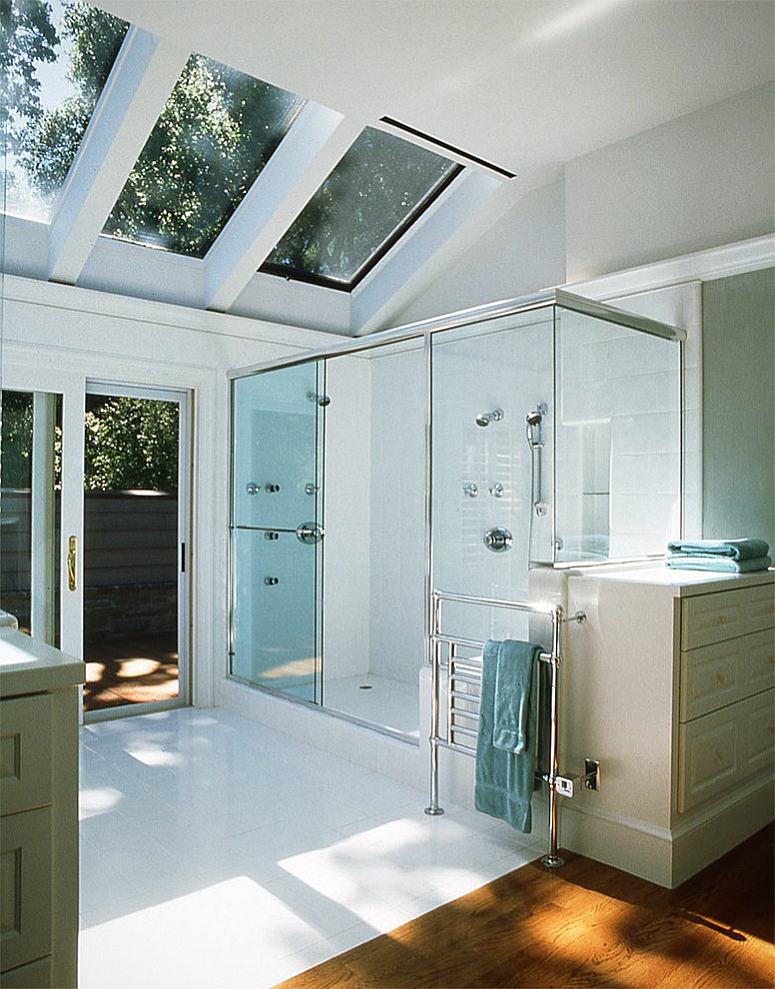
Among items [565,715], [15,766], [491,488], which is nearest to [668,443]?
[491,488]

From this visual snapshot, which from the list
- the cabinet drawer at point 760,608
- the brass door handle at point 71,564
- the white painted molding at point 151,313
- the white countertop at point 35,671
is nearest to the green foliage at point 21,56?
the white painted molding at point 151,313

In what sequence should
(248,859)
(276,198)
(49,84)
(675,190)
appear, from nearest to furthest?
(248,859), (49,84), (675,190), (276,198)

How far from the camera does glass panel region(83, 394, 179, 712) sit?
4133mm

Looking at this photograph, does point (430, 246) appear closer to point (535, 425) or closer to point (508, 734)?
point (535, 425)

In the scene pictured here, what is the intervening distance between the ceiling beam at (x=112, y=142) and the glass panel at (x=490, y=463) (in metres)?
1.47

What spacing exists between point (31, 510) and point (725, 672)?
320 cm

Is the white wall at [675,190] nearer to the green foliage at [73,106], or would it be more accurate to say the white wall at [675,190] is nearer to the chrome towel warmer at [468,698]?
the chrome towel warmer at [468,698]

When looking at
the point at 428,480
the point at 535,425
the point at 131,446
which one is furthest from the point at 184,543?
the point at 535,425

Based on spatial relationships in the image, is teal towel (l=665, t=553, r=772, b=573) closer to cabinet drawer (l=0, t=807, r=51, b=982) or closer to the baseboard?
the baseboard

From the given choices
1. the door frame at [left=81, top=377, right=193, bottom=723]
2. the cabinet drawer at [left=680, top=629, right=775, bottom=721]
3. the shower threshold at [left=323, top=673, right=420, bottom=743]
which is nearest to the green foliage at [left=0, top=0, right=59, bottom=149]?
the door frame at [left=81, top=377, right=193, bottom=723]

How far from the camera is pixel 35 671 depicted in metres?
1.47

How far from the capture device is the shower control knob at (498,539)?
3.21 meters

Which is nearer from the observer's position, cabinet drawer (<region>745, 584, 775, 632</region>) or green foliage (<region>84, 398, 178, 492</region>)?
cabinet drawer (<region>745, 584, 775, 632</region>)

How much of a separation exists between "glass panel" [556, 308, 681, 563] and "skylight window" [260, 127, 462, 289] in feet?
5.31
